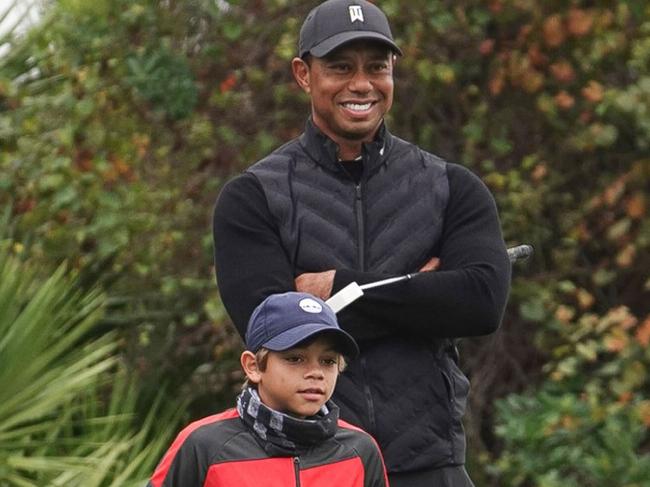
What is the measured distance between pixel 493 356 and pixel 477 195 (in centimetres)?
422

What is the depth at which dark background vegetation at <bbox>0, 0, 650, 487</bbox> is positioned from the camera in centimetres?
811

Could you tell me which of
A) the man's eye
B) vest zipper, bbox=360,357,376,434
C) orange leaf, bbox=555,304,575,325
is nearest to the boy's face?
vest zipper, bbox=360,357,376,434

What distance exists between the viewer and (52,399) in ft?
23.9

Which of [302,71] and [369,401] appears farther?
[302,71]

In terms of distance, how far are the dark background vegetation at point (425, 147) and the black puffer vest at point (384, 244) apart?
10.7 ft

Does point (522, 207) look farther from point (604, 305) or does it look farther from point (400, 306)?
point (400, 306)

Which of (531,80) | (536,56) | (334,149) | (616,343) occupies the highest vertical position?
(536,56)

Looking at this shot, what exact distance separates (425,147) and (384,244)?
4.27 metres

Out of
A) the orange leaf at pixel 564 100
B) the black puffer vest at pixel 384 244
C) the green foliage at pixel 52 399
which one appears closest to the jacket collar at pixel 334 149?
the black puffer vest at pixel 384 244

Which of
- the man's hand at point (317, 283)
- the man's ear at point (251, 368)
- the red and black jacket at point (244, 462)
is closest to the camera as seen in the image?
the red and black jacket at point (244, 462)

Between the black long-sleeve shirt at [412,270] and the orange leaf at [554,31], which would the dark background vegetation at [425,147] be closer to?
the orange leaf at [554,31]

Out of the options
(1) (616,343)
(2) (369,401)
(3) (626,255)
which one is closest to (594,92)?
(3) (626,255)

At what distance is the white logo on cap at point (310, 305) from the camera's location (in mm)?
3875

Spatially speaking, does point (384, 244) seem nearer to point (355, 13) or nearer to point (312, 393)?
point (355, 13)
